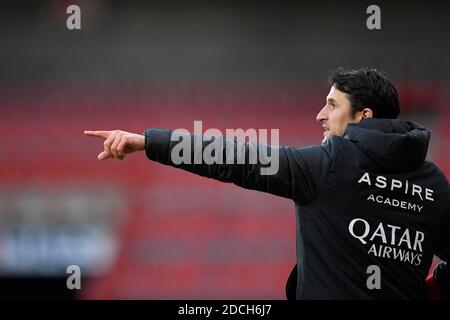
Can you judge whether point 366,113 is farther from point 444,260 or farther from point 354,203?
point 444,260

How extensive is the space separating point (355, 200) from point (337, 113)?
258mm

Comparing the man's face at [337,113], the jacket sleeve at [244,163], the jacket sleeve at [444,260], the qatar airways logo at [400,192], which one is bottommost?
the jacket sleeve at [444,260]

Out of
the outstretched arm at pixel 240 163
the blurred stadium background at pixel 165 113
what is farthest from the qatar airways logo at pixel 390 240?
the blurred stadium background at pixel 165 113

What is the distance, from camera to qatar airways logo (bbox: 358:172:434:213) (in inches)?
51.6

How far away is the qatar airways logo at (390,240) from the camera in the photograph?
1296 millimetres

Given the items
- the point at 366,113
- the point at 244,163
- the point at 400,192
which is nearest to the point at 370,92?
the point at 366,113

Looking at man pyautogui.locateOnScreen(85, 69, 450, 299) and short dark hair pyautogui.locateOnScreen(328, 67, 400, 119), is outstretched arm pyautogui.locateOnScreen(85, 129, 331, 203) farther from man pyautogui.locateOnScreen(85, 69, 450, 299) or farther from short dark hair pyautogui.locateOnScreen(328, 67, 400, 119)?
short dark hair pyautogui.locateOnScreen(328, 67, 400, 119)

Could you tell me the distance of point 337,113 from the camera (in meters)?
1.47

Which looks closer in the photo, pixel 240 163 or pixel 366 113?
pixel 240 163

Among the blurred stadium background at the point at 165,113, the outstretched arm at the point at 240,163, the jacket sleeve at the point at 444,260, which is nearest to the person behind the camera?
→ the outstretched arm at the point at 240,163

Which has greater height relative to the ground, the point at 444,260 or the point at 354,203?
the point at 354,203

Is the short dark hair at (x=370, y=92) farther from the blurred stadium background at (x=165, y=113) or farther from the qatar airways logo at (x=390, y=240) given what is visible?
the blurred stadium background at (x=165, y=113)

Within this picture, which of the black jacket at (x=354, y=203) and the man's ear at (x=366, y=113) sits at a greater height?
the man's ear at (x=366, y=113)
